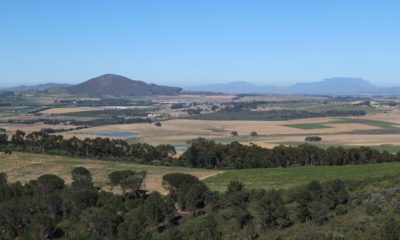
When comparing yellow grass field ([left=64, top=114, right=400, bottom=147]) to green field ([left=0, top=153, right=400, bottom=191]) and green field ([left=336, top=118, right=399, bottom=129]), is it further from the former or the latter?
green field ([left=0, top=153, right=400, bottom=191])

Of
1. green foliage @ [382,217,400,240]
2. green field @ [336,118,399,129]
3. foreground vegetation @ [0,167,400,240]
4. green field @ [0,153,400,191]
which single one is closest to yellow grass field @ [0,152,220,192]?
green field @ [0,153,400,191]

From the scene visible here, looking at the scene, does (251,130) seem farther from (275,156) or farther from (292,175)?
(292,175)

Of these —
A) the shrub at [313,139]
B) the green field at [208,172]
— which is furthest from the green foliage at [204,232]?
the shrub at [313,139]

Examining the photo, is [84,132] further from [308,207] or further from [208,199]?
[308,207]

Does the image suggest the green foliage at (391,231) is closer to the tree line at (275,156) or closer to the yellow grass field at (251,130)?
the tree line at (275,156)

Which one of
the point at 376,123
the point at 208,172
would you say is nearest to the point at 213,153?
the point at 208,172
